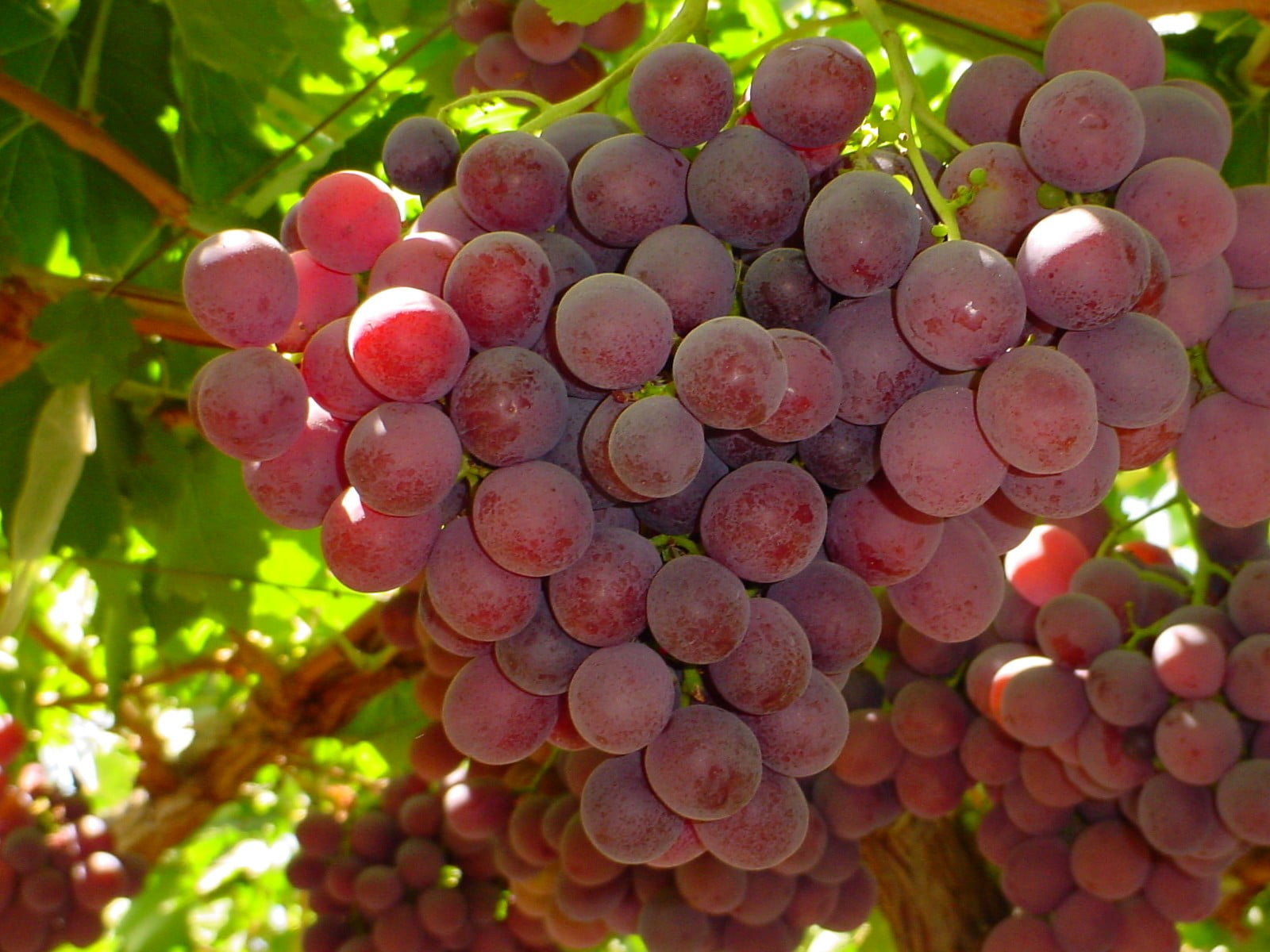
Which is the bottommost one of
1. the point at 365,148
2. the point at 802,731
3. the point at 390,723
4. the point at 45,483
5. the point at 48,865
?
the point at 48,865

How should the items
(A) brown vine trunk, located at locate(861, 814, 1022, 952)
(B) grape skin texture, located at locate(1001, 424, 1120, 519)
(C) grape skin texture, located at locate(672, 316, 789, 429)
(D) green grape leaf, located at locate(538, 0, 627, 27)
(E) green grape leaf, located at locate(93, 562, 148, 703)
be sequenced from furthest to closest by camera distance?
(A) brown vine trunk, located at locate(861, 814, 1022, 952), (E) green grape leaf, located at locate(93, 562, 148, 703), (D) green grape leaf, located at locate(538, 0, 627, 27), (B) grape skin texture, located at locate(1001, 424, 1120, 519), (C) grape skin texture, located at locate(672, 316, 789, 429)

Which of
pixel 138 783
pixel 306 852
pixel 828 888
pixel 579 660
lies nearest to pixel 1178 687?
pixel 828 888

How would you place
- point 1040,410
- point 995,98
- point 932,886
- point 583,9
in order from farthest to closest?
point 932,886 < point 583,9 < point 995,98 < point 1040,410

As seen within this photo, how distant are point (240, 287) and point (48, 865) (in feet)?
6.69

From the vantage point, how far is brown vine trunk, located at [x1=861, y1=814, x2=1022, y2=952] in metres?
1.96

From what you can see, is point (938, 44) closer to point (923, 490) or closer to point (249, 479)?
point (923, 490)

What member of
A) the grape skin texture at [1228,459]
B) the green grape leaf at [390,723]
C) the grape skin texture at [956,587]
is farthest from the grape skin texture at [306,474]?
the green grape leaf at [390,723]

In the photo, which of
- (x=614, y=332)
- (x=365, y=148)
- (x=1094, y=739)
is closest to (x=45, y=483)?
(x=365, y=148)

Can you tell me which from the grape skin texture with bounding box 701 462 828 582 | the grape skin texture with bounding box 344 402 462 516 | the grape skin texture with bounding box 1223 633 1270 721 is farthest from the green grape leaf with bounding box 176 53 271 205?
the grape skin texture with bounding box 1223 633 1270 721

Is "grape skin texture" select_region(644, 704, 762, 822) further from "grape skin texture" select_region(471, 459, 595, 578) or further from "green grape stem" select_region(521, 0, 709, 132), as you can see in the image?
"green grape stem" select_region(521, 0, 709, 132)

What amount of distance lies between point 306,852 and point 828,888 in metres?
1.06

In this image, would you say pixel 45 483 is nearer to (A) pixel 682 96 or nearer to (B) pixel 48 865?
(A) pixel 682 96

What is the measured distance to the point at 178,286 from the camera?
1.54 metres

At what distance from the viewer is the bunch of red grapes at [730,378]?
0.74 m
